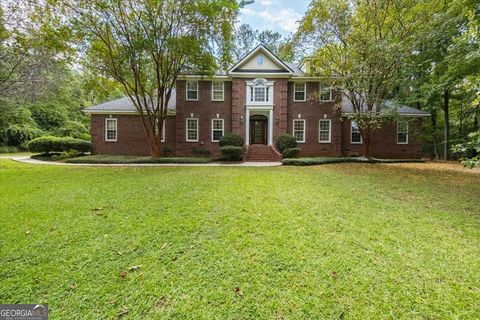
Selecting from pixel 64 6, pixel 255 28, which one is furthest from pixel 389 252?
pixel 255 28

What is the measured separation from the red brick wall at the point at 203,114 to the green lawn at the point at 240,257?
1241 centimetres

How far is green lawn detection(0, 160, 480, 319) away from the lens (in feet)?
7.18

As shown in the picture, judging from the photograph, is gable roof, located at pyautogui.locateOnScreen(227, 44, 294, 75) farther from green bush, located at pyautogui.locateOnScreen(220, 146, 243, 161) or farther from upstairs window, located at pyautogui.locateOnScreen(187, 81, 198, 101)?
green bush, located at pyautogui.locateOnScreen(220, 146, 243, 161)

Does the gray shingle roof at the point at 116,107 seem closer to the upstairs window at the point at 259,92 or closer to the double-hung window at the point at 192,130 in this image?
the double-hung window at the point at 192,130

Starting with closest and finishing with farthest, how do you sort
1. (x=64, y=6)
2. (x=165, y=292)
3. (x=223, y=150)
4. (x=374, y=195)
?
(x=165, y=292), (x=374, y=195), (x=64, y=6), (x=223, y=150)

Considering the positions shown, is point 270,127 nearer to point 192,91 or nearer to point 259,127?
point 259,127

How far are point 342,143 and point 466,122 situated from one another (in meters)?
12.7

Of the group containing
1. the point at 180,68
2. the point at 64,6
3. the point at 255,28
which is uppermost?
the point at 255,28

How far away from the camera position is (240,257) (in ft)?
9.72

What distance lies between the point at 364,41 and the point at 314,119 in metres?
6.33

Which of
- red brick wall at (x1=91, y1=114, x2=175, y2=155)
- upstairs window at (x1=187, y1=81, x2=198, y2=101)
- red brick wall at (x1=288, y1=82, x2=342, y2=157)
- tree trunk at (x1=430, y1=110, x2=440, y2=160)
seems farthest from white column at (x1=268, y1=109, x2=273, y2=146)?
tree trunk at (x1=430, y1=110, x2=440, y2=160)

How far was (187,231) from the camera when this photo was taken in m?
3.70

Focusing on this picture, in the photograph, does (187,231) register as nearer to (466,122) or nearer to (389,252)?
(389,252)

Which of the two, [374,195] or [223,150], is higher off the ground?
[223,150]
